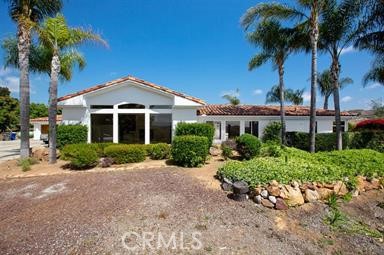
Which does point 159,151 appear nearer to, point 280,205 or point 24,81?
point 280,205

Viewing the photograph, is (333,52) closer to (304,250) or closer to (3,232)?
(304,250)

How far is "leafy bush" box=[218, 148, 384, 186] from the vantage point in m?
8.34

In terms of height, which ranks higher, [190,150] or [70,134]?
[70,134]

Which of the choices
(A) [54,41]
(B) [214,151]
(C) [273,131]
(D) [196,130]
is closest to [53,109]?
(A) [54,41]

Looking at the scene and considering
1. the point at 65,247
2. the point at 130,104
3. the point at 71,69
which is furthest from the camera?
the point at 71,69

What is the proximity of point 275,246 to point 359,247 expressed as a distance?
2392 millimetres

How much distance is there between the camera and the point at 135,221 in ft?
19.8

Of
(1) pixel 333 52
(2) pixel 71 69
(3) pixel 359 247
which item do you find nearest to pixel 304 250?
(3) pixel 359 247

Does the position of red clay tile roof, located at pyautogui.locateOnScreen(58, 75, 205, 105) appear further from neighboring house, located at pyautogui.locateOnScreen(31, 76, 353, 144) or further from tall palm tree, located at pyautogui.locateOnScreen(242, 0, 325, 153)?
tall palm tree, located at pyautogui.locateOnScreen(242, 0, 325, 153)

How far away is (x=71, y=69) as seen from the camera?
→ 61.4 ft

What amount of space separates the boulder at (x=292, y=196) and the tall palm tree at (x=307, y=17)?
740cm

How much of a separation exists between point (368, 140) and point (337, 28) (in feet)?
31.3

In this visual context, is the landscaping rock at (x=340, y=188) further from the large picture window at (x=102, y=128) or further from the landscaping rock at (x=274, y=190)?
the large picture window at (x=102, y=128)

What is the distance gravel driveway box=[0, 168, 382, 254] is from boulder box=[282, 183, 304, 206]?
823 millimetres
